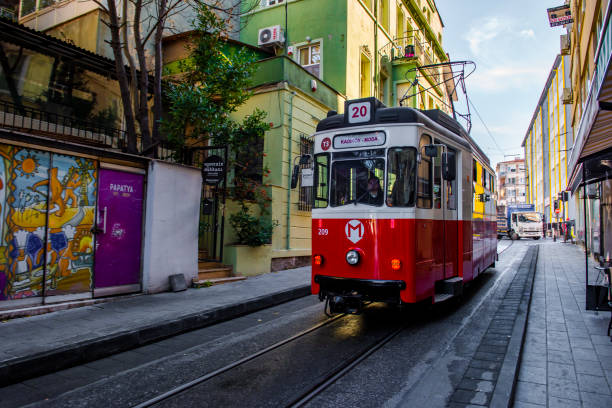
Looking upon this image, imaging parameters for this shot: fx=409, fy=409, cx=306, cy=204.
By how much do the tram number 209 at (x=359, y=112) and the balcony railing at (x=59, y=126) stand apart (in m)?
6.68

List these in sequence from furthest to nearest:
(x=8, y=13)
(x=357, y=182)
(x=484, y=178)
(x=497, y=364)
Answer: (x=8, y=13)
(x=484, y=178)
(x=357, y=182)
(x=497, y=364)

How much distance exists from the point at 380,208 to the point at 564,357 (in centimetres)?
288

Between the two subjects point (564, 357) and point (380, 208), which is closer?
point (564, 357)

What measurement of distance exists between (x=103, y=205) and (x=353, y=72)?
39.8ft

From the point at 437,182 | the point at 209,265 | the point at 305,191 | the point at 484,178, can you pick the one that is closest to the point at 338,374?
the point at 437,182

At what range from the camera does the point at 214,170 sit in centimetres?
973

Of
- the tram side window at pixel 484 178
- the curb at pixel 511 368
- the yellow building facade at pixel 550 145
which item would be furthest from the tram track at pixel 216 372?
the yellow building facade at pixel 550 145

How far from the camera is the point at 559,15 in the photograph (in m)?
24.5

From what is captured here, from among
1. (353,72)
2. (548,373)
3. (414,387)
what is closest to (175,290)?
(414,387)

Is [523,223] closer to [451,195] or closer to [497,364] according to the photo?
[451,195]

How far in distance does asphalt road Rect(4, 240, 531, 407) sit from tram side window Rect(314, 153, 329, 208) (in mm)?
1979

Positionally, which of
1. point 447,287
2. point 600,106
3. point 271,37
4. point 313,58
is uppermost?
point 271,37

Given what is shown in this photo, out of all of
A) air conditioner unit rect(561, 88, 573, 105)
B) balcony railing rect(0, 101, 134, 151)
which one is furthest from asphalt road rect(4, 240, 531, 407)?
air conditioner unit rect(561, 88, 573, 105)

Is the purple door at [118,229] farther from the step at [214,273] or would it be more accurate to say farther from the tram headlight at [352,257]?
the tram headlight at [352,257]
